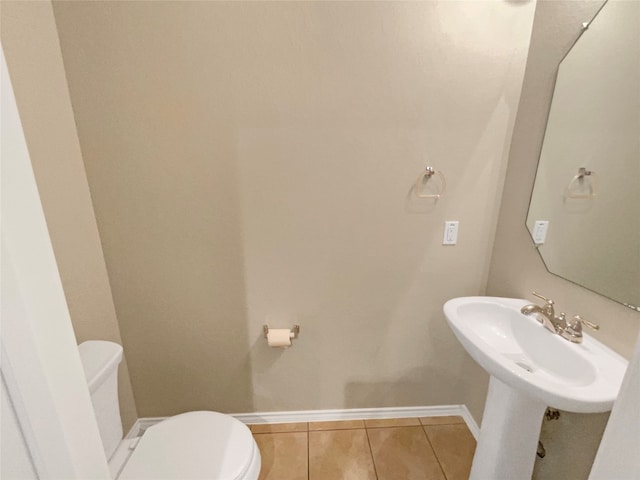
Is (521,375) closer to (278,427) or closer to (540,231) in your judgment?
(540,231)

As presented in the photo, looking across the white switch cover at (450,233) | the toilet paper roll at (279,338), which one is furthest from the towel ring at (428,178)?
the toilet paper roll at (279,338)

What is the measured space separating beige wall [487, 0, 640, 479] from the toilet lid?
1172mm

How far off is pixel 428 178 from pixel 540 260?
1.86 ft

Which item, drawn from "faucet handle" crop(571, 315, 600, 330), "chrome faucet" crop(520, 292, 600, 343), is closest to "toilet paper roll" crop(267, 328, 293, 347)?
"chrome faucet" crop(520, 292, 600, 343)

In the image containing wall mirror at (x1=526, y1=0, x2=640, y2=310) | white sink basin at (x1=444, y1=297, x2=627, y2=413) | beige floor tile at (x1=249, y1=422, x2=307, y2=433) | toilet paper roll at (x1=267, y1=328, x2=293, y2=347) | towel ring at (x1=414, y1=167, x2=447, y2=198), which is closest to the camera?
white sink basin at (x1=444, y1=297, x2=627, y2=413)

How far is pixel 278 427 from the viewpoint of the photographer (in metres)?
1.64

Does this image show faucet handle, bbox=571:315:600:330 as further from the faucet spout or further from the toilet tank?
the toilet tank

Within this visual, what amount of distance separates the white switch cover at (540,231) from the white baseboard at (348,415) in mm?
1098

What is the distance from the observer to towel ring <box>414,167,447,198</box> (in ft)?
4.33

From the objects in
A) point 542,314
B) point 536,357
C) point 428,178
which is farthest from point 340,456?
point 428,178

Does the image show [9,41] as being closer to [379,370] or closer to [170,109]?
[170,109]

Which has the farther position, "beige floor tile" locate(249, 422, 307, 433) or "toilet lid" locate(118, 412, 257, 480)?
"beige floor tile" locate(249, 422, 307, 433)

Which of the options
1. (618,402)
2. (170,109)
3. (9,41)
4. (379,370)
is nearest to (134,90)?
(170,109)

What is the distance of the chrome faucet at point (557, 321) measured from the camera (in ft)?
3.16
